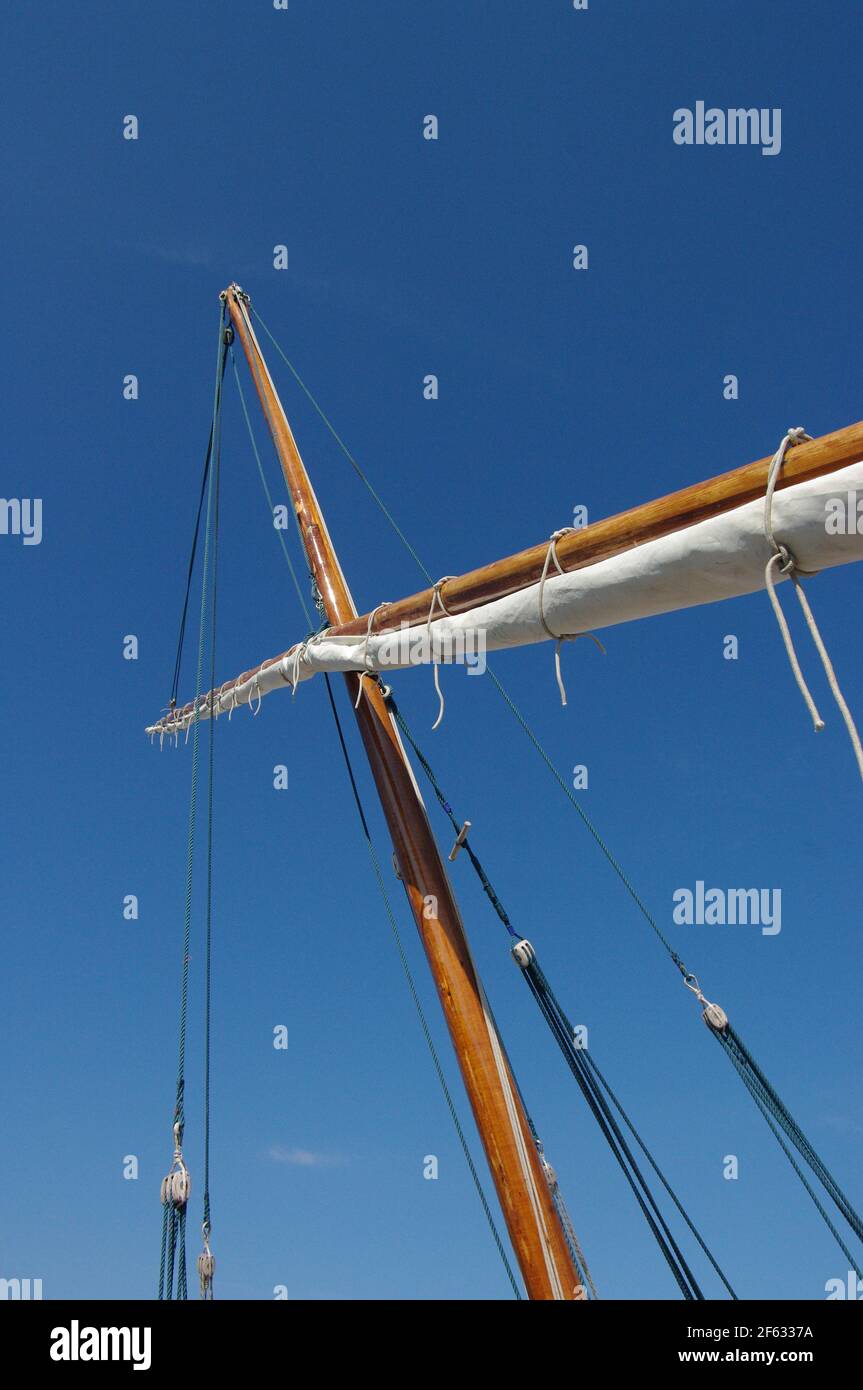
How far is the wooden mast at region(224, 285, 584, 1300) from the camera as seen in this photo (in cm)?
732

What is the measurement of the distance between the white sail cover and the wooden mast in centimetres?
157

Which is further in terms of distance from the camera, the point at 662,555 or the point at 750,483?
the point at 662,555

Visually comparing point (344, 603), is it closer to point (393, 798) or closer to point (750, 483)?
point (393, 798)

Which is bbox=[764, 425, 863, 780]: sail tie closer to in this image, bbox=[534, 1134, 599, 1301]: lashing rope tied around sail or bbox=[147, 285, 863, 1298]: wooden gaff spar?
bbox=[147, 285, 863, 1298]: wooden gaff spar

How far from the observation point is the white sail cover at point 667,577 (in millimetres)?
4641

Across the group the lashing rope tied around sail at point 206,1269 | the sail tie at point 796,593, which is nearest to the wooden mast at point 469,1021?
the lashing rope tied around sail at point 206,1269

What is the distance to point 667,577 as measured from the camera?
18.3 feet

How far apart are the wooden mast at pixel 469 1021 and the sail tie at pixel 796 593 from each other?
5155 mm

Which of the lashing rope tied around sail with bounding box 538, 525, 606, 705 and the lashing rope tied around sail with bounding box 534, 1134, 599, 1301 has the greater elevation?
the lashing rope tied around sail with bounding box 538, 525, 606, 705

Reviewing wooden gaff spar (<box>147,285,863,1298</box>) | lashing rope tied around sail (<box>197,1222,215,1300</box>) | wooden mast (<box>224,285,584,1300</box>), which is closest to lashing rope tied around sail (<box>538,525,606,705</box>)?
wooden gaff spar (<box>147,285,863,1298</box>)
